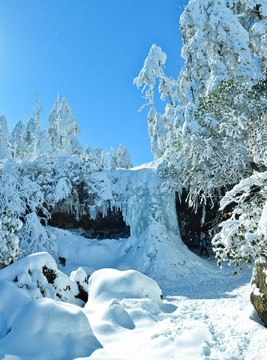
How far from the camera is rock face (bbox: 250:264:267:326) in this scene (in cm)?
393

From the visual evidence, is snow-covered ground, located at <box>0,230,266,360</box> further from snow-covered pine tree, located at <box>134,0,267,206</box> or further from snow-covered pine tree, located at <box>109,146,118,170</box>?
snow-covered pine tree, located at <box>109,146,118,170</box>

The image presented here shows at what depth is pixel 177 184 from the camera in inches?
444

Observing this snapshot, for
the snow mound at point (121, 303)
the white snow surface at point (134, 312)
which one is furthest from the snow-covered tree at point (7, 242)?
the snow mound at point (121, 303)

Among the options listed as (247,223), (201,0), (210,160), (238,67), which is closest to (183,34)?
Answer: (201,0)

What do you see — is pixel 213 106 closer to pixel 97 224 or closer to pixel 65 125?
pixel 97 224

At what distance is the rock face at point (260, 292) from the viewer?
3934 millimetres

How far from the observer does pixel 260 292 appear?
13.3 feet

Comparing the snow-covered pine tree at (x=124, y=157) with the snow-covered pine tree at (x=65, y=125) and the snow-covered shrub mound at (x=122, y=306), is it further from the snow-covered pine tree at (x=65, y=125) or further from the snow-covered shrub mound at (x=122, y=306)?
the snow-covered shrub mound at (x=122, y=306)

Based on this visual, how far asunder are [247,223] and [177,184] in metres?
7.97

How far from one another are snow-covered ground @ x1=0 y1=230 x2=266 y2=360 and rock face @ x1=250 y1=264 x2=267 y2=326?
0.72 feet

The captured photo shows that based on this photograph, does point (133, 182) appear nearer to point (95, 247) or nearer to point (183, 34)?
point (95, 247)

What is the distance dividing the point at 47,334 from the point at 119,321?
4.81ft

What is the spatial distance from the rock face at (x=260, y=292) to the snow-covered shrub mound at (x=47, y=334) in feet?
10.1

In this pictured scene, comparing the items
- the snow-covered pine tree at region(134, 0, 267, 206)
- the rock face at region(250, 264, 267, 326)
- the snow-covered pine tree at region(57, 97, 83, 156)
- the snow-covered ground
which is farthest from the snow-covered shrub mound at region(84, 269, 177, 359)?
the snow-covered pine tree at region(57, 97, 83, 156)
